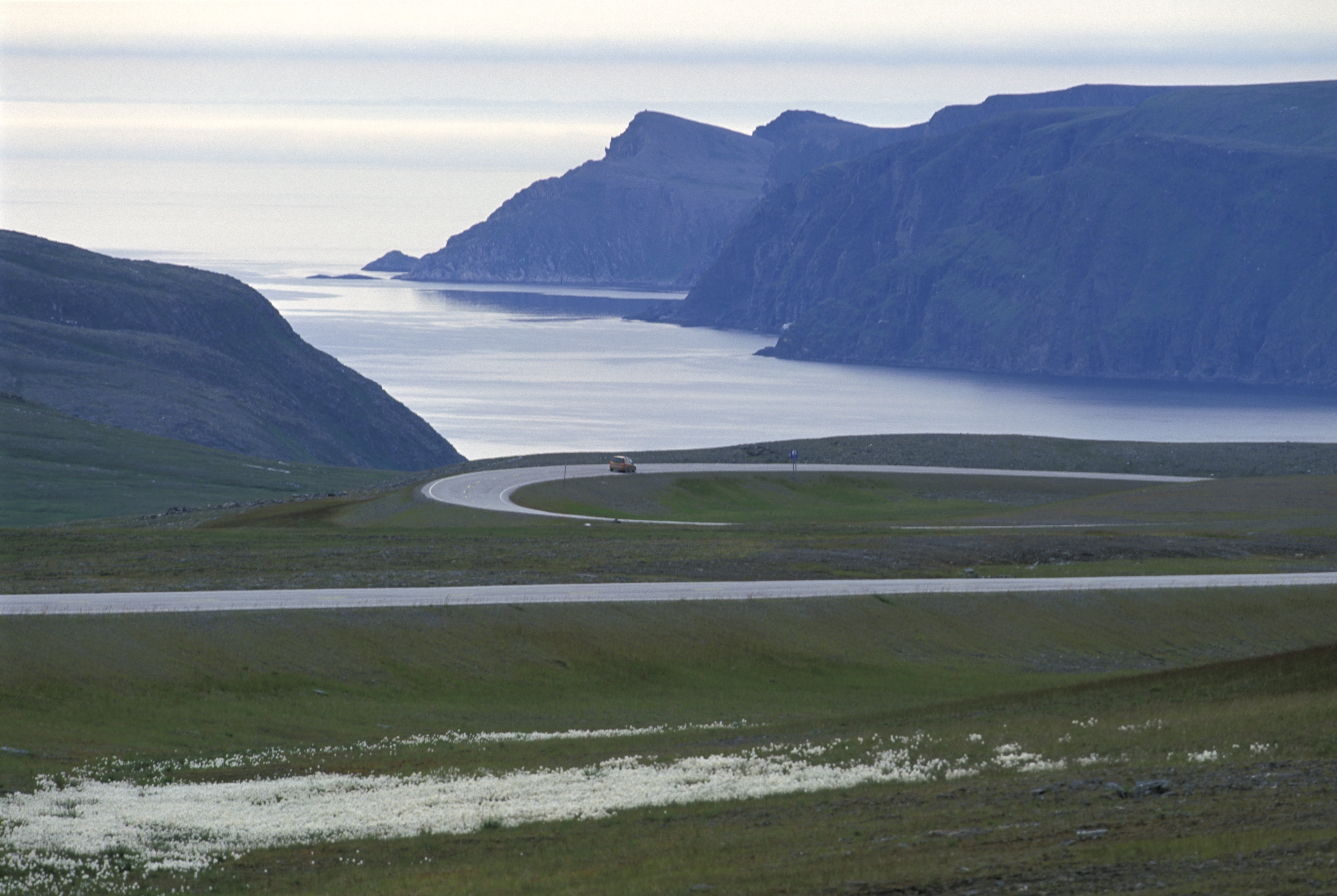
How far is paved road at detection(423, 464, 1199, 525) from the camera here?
258ft

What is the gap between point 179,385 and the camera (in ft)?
556

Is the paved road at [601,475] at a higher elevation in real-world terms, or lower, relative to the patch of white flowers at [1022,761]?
lower

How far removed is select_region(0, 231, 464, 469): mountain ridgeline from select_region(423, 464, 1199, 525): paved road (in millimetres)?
67938

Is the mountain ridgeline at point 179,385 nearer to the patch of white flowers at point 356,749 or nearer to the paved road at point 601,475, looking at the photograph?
the paved road at point 601,475

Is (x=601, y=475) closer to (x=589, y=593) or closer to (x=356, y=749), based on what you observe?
(x=589, y=593)

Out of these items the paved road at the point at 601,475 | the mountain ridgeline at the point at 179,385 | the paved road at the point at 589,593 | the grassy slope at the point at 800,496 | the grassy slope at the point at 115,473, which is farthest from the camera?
the mountain ridgeline at the point at 179,385

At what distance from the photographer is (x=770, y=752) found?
2806 cm

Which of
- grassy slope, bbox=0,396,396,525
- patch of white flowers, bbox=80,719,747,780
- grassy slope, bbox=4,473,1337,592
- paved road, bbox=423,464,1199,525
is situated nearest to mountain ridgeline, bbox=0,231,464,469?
grassy slope, bbox=0,396,396,525

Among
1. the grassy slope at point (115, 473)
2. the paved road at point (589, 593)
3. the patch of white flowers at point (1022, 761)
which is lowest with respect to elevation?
the grassy slope at point (115, 473)

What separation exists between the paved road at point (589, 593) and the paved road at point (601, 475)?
23483mm

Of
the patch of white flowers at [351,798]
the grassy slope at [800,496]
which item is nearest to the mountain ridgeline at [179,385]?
the grassy slope at [800,496]

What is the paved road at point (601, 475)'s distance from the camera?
78750 millimetres

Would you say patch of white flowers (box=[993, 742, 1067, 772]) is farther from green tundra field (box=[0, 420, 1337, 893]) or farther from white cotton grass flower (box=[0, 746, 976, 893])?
white cotton grass flower (box=[0, 746, 976, 893])

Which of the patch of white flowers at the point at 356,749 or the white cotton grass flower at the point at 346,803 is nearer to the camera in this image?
the white cotton grass flower at the point at 346,803
